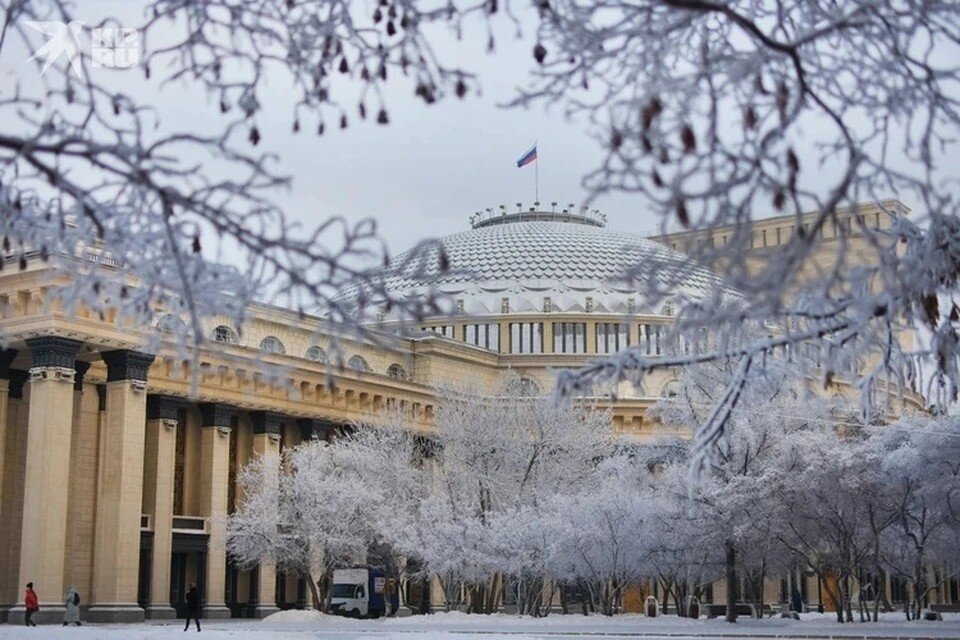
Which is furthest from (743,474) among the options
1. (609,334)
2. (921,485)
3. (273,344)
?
(609,334)

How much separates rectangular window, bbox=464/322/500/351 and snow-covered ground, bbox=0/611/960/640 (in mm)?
35282

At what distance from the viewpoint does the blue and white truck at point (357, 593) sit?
47.7 metres

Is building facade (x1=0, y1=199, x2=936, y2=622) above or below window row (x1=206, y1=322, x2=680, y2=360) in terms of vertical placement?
below

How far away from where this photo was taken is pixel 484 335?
81688mm

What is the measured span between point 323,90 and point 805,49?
10.8 ft

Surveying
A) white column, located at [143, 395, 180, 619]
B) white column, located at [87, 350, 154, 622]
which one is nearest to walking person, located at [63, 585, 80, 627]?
white column, located at [87, 350, 154, 622]

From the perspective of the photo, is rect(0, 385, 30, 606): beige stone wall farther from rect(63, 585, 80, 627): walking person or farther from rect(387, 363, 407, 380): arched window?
rect(387, 363, 407, 380): arched window

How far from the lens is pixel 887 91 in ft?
29.6

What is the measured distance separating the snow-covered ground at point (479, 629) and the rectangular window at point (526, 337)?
34.6 m

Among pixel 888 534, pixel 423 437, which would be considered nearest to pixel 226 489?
pixel 423 437

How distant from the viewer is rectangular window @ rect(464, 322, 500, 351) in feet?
267

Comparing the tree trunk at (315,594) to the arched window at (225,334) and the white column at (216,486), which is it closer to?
the white column at (216,486)

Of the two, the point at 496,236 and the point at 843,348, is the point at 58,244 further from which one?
the point at 496,236

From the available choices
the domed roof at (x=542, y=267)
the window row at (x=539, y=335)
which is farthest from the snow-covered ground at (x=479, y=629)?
the domed roof at (x=542, y=267)
